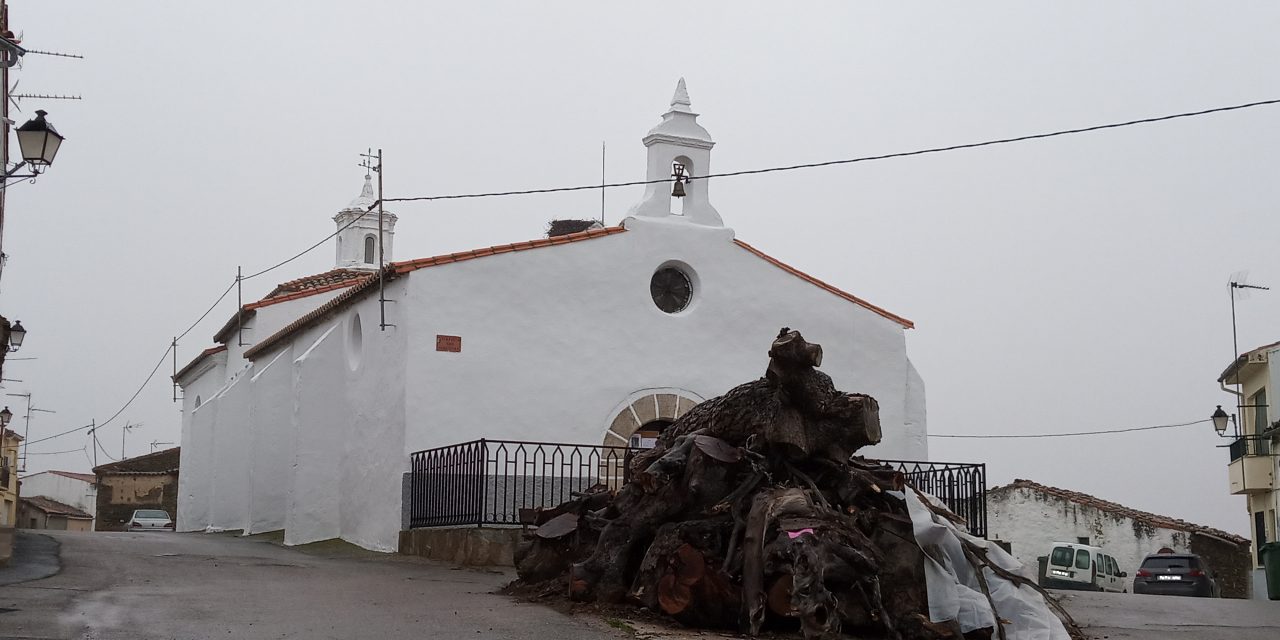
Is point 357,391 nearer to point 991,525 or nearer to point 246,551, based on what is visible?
point 246,551

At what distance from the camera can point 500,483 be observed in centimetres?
1554

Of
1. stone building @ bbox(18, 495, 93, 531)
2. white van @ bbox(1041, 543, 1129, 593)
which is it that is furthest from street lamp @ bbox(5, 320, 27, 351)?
stone building @ bbox(18, 495, 93, 531)

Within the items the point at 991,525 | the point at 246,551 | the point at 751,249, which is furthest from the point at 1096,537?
the point at 246,551

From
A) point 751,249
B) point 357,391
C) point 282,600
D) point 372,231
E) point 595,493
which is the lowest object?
point 282,600

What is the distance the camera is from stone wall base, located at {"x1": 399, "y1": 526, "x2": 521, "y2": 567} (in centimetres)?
1285

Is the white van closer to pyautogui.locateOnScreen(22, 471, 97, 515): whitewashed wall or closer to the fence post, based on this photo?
the fence post

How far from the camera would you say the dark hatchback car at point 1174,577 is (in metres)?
22.0

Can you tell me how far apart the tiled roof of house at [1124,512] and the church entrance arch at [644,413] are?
19.4 m

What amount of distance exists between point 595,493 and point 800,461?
199 cm

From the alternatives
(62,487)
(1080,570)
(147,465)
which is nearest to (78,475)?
(62,487)

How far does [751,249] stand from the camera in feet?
60.6

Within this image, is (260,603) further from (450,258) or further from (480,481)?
(450,258)

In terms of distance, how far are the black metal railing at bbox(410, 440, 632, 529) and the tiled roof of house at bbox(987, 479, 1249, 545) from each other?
20821mm

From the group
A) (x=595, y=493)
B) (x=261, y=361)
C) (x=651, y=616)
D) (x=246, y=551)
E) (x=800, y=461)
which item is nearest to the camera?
(x=651, y=616)
